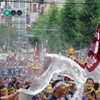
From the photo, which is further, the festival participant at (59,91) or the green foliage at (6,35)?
the green foliage at (6,35)

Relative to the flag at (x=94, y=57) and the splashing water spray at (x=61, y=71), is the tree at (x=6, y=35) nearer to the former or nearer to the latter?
the flag at (x=94, y=57)

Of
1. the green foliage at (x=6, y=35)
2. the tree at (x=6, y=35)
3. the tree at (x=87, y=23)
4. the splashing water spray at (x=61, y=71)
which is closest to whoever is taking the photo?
the splashing water spray at (x=61, y=71)

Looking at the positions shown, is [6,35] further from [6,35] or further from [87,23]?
[87,23]

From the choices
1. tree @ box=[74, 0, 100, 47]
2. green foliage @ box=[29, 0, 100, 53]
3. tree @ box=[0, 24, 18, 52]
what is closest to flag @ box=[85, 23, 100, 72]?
green foliage @ box=[29, 0, 100, 53]

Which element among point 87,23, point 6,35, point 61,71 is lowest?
point 6,35

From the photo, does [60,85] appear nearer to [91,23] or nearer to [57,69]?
[57,69]

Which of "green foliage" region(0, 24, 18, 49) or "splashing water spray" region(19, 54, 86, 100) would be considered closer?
"splashing water spray" region(19, 54, 86, 100)

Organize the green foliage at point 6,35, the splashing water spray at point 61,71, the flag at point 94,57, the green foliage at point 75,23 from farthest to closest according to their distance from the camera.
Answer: the green foliage at point 6,35, the green foliage at point 75,23, the flag at point 94,57, the splashing water spray at point 61,71

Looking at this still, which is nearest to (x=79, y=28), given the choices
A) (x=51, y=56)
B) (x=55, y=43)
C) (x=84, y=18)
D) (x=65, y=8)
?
(x=84, y=18)

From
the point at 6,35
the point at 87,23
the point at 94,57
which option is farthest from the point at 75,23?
the point at 6,35

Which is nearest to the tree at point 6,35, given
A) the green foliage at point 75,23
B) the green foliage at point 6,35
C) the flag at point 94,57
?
the green foliage at point 6,35

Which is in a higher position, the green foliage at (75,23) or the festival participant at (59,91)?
the festival participant at (59,91)

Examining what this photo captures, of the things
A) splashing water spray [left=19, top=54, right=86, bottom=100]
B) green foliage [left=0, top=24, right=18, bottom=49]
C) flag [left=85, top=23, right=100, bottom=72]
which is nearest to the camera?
splashing water spray [left=19, top=54, right=86, bottom=100]

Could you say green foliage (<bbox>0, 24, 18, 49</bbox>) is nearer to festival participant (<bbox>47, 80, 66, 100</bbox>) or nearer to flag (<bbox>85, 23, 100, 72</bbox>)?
flag (<bbox>85, 23, 100, 72</bbox>)
